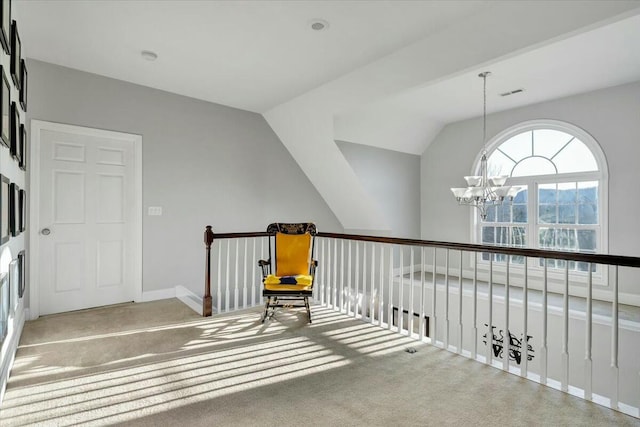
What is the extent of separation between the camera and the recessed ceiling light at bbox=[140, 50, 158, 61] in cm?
347

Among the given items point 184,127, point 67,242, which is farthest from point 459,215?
point 67,242

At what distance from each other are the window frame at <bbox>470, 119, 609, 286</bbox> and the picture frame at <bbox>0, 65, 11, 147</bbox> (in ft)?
20.4

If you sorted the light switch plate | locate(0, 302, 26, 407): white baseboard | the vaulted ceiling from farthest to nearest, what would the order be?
the light switch plate, the vaulted ceiling, locate(0, 302, 26, 407): white baseboard

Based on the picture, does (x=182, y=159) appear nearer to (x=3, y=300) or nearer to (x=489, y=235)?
(x=3, y=300)

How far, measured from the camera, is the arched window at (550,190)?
5000mm

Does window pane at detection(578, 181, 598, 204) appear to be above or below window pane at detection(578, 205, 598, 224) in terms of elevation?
above

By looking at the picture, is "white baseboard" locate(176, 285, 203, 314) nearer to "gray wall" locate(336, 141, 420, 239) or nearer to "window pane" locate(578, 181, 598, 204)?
"gray wall" locate(336, 141, 420, 239)

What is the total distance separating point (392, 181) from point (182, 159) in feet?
11.8

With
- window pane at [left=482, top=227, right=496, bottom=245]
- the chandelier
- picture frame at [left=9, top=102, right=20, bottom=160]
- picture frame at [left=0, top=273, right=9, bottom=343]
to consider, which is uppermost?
picture frame at [left=9, top=102, right=20, bottom=160]

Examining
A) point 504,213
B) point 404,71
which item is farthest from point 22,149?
point 504,213

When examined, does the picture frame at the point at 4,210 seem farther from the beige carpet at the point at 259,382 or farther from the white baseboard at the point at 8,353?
the beige carpet at the point at 259,382

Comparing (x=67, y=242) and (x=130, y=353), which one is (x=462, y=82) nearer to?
(x=130, y=353)

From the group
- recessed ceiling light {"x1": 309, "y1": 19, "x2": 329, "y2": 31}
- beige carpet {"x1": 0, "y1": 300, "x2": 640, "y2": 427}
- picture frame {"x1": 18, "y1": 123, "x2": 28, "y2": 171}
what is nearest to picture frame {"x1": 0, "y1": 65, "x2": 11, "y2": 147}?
picture frame {"x1": 18, "y1": 123, "x2": 28, "y2": 171}

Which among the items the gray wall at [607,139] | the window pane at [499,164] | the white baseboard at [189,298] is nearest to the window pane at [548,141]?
the gray wall at [607,139]
